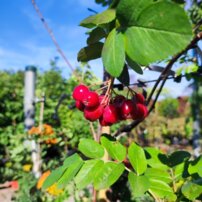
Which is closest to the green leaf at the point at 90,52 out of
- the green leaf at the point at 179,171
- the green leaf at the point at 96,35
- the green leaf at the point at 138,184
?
the green leaf at the point at 96,35

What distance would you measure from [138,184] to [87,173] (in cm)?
10

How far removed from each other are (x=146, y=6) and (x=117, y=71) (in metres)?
0.09

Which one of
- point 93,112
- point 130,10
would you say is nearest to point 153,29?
point 130,10

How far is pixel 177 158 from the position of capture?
91cm

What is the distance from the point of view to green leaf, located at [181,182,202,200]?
2.42 feet

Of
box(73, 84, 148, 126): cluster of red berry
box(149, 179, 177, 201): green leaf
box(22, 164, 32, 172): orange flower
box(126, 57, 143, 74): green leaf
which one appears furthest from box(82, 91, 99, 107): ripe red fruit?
box(22, 164, 32, 172): orange flower

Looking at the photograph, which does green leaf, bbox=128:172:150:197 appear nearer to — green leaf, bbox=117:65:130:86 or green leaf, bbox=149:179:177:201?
green leaf, bbox=149:179:177:201

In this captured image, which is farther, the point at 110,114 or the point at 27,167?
the point at 27,167

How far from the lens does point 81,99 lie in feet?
2.26

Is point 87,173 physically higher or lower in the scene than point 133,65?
lower

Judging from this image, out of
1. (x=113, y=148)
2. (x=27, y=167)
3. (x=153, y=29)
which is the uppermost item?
(x=27, y=167)

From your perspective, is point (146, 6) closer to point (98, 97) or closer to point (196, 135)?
point (98, 97)

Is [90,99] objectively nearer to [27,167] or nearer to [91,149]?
[91,149]

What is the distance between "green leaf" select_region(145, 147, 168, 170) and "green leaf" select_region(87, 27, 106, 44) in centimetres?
36
